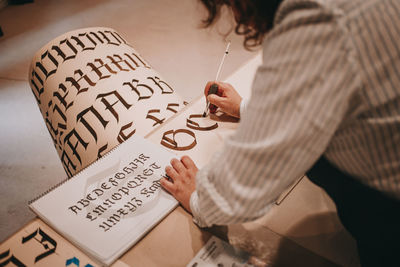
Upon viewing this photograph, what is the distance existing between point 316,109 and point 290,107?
3 centimetres

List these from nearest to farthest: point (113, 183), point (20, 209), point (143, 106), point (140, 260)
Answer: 1. point (140, 260)
2. point (113, 183)
3. point (143, 106)
4. point (20, 209)

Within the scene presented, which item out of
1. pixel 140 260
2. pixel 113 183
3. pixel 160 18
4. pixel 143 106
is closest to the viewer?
pixel 140 260

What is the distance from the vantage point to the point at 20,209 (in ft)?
5.28

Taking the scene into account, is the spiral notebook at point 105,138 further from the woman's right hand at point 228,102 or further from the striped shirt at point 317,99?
the striped shirt at point 317,99

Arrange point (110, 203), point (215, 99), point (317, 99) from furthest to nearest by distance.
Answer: point (215, 99) → point (110, 203) → point (317, 99)

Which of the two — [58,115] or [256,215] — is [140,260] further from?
[58,115]

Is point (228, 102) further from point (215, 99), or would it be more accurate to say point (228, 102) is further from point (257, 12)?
point (257, 12)

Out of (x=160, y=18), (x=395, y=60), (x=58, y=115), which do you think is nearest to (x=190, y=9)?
(x=160, y=18)

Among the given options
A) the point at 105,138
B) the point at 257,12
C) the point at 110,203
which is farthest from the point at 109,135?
the point at 257,12

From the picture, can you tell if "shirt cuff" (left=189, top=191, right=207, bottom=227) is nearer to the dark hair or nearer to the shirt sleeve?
the shirt sleeve

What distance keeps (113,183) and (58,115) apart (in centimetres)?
56

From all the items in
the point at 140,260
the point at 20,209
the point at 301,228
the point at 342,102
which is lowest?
the point at 20,209

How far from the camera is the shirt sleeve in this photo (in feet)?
1.18

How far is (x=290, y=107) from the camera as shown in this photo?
A: 39 centimetres
